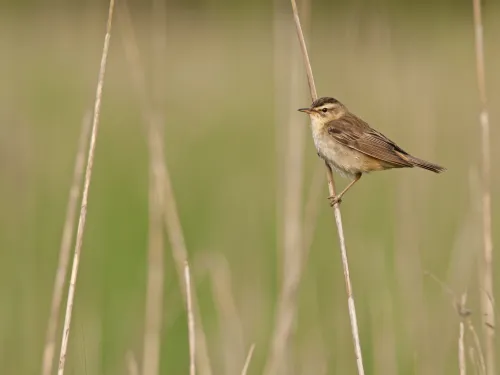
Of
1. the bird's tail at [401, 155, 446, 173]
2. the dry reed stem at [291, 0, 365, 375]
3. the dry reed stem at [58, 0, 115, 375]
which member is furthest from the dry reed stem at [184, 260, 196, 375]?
the bird's tail at [401, 155, 446, 173]

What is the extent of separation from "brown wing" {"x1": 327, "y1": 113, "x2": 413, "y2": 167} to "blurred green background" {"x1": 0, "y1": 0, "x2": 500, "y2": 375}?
20cm

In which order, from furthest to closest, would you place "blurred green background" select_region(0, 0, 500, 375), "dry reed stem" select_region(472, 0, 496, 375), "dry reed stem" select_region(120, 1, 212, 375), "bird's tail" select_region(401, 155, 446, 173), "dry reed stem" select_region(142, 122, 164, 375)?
1. "blurred green background" select_region(0, 0, 500, 375)
2. "bird's tail" select_region(401, 155, 446, 173)
3. "dry reed stem" select_region(142, 122, 164, 375)
4. "dry reed stem" select_region(120, 1, 212, 375)
5. "dry reed stem" select_region(472, 0, 496, 375)

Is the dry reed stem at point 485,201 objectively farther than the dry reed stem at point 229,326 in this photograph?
No

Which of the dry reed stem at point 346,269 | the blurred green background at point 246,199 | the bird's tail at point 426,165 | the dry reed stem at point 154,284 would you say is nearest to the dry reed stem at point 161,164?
the dry reed stem at point 154,284

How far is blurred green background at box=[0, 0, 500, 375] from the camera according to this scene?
4.58 metres

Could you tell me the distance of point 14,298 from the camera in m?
5.51

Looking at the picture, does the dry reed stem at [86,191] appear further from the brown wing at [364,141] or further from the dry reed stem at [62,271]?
the brown wing at [364,141]

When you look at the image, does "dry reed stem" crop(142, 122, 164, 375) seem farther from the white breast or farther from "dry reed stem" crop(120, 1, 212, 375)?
the white breast

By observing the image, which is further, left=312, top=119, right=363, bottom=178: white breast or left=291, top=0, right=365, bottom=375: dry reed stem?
left=312, top=119, right=363, bottom=178: white breast

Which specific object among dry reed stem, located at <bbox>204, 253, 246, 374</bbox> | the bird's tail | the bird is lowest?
dry reed stem, located at <bbox>204, 253, 246, 374</bbox>

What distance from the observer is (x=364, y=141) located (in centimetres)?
425

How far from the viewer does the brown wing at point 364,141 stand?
416cm

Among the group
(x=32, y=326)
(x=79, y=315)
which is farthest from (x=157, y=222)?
(x=32, y=326)

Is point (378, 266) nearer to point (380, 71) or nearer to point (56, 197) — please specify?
point (56, 197)
